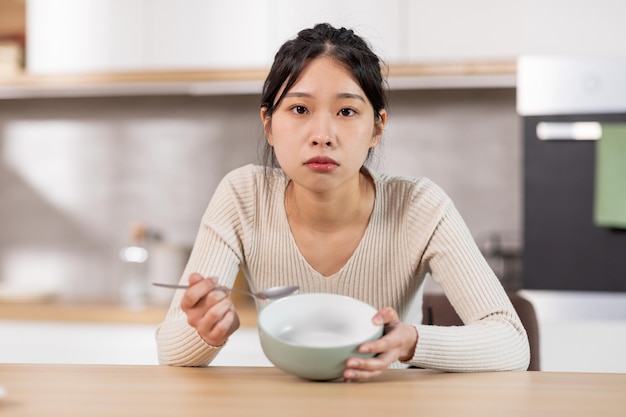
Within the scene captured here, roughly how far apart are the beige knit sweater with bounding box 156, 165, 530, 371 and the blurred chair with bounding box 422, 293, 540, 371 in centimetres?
4

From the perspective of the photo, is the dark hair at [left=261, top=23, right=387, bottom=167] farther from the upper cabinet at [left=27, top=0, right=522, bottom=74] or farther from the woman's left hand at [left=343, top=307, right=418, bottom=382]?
the upper cabinet at [left=27, top=0, right=522, bottom=74]

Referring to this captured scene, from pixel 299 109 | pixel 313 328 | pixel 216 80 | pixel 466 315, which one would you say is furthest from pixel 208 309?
pixel 216 80

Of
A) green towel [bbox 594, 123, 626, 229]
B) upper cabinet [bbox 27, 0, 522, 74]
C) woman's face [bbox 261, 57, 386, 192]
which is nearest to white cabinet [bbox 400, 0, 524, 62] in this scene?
upper cabinet [bbox 27, 0, 522, 74]

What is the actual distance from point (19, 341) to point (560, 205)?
5.76 feet

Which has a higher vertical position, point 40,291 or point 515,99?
point 515,99

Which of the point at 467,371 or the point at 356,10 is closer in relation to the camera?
the point at 467,371

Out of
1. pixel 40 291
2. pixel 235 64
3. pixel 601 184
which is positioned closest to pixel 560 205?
pixel 601 184

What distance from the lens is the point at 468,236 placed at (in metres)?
1.44

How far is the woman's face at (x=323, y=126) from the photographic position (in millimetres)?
1283

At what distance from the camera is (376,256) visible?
152 cm

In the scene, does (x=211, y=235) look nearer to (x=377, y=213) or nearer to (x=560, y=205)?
(x=377, y=213)

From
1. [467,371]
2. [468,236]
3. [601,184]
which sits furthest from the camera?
[601,184]

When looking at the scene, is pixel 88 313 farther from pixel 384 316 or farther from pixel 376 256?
pixel 384 316

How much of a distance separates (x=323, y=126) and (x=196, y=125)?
204 cm
